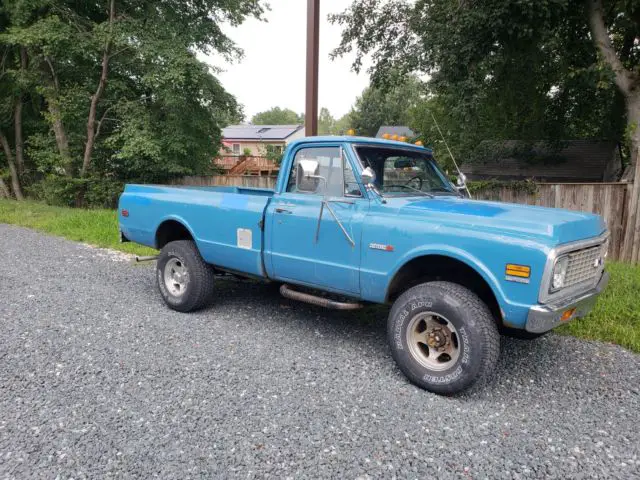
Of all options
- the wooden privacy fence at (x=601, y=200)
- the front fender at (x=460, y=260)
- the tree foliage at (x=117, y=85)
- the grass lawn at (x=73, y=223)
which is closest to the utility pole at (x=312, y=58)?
the front fender at (x=460, y=260)

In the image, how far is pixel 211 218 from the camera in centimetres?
502

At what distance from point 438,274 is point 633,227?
18.2 feet

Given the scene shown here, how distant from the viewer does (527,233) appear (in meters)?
3.19

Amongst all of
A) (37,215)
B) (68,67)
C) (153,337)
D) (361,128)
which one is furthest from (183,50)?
(361,128)

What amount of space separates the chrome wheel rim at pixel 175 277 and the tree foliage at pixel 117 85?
10.1 meters

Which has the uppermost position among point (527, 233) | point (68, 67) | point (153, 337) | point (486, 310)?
point (68, 67)

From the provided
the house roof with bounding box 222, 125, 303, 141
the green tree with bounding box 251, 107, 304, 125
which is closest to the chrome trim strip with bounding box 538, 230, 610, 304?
the house roof with bounding box 222, 125, 303, 141

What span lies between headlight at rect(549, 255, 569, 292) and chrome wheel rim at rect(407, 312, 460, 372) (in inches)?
30.1

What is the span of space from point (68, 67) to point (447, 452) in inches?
707

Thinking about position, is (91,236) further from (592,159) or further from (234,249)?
(592,159)

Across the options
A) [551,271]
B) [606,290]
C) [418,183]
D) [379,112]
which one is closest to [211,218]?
[418,183]

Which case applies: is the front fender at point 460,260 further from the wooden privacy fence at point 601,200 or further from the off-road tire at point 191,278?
the wooden privacy fence at point 601,200

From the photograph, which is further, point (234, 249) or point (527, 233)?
point (234, 249)

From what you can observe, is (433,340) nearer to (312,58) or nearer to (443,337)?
(443,337)
